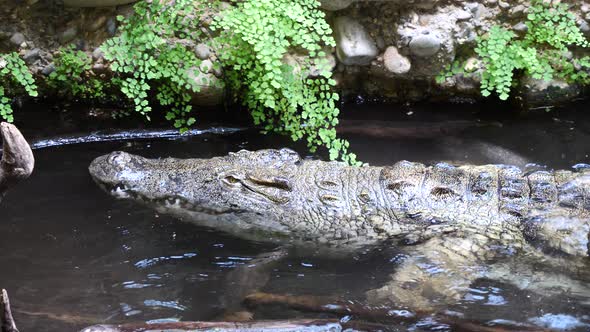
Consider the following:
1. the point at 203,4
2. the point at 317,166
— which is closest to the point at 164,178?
the point at 317,166

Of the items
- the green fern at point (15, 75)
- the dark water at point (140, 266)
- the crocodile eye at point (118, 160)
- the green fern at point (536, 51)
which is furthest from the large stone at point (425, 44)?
the green fern at point (15, 75)

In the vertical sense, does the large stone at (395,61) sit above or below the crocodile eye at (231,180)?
above

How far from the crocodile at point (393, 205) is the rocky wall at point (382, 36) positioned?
60.6 inches

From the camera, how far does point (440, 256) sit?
413 cm

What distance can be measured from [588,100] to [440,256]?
371cm

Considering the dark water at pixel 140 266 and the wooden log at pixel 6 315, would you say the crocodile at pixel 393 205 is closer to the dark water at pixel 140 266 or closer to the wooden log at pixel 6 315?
the dark water at pixel 140 266

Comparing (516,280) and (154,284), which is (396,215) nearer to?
(516,280)

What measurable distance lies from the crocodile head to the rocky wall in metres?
1.40

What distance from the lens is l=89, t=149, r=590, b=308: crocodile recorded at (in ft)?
13.3

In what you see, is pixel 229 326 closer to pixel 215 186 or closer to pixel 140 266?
pixel 140 266

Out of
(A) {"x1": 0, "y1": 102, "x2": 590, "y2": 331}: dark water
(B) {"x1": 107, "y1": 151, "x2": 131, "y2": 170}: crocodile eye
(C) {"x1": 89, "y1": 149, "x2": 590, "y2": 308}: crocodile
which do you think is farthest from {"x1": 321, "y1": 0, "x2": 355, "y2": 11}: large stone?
(B) {"x1": 107, "y1": 151, "x2": 131, "y2": 170}: crocodile eye

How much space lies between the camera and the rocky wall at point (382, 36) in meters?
5.80

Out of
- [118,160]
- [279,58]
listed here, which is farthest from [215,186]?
[279,58]

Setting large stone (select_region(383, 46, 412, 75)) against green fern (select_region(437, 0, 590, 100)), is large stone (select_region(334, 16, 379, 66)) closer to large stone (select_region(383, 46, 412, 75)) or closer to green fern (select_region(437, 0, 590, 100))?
large stone (select_region(383, 46, 412, 75))
